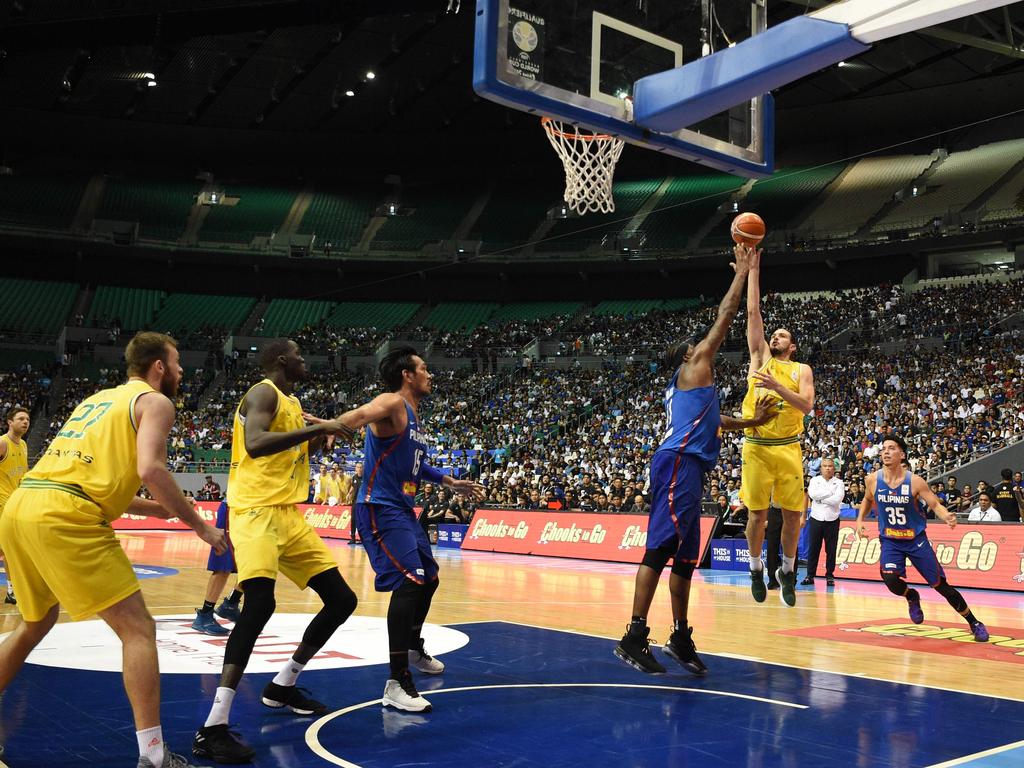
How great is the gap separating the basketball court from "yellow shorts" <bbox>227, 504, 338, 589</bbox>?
0.77 meters

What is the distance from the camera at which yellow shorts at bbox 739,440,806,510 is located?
812 cm

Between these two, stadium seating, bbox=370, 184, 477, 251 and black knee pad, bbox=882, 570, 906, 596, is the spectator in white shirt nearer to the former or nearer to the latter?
black knee pad, bbox=882, 570, 906, 596

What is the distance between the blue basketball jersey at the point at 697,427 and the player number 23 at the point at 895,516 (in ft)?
10.4

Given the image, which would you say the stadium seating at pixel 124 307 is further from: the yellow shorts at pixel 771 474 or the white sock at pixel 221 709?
the white sock at pixel 221 709

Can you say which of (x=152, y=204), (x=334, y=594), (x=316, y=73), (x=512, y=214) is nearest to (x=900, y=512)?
(x=334, y=594)

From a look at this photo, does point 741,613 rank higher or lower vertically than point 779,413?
lower

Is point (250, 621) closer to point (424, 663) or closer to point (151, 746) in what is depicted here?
point (151, 746)

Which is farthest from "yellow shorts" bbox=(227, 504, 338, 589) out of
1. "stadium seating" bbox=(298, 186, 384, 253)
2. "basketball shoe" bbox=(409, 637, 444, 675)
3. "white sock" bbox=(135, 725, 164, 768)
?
"stadium seating" bbox=(298, 186, 384, 253)

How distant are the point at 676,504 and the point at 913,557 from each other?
11.8 feet

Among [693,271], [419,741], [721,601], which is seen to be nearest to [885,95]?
[693,271]

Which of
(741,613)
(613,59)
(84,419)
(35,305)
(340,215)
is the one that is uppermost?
(340,215)

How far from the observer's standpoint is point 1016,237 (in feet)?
105

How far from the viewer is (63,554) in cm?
375

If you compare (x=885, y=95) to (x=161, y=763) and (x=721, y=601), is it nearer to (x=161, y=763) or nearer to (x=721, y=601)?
(x=721, y=601)
